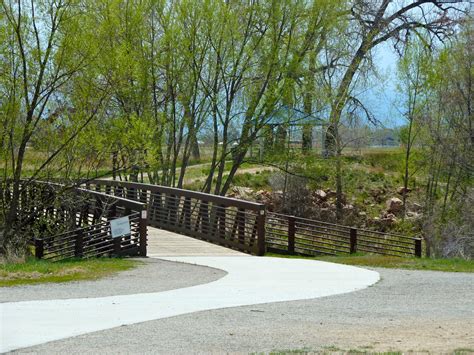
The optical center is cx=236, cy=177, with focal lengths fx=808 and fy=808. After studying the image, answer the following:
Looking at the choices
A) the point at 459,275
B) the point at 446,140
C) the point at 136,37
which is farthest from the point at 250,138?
the point at 459,275

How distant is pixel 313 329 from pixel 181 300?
3037 mm

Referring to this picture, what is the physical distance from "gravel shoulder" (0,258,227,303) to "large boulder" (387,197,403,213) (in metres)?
26.0

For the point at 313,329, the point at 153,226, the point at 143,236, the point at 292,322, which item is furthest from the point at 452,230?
the point at 313,329

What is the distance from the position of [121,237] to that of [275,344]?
11.3 metres

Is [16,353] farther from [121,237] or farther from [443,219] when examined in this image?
[443,219]

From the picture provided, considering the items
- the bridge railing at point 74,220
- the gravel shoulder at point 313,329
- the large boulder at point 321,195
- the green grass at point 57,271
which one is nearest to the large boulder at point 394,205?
the large boulder at point 321,195

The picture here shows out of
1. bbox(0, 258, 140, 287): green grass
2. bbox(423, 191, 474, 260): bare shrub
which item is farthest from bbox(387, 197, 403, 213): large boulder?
bbox(0, 258, 140, 287): green grass

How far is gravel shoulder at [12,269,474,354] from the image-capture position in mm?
8555

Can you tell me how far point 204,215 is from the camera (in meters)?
25.3

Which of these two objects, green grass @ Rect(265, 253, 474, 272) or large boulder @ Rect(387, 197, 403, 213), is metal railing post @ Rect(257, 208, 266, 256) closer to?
green grass @ Rect(265, 253, 474, 272)

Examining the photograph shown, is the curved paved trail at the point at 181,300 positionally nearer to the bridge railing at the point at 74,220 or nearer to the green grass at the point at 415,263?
the green grass at the point at 415,263

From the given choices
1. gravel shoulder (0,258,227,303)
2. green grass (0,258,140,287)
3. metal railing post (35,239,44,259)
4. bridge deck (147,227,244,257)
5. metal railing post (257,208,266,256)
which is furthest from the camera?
metal railing post (257,208,266,256)

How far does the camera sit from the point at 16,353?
8.25 metres

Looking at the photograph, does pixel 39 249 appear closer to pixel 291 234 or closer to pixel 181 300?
pixel 291 234
